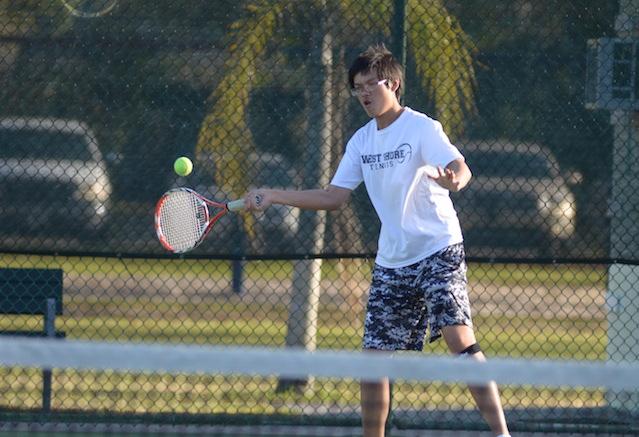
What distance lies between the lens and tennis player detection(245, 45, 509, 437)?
4148 millimetres

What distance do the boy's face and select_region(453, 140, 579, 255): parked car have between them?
4.42 feet

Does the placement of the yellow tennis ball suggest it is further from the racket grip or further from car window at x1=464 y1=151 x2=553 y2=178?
car window at x1=464 y1=151 x2=553 y2=178

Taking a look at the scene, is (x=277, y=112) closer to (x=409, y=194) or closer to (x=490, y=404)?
(x=409, y=194)

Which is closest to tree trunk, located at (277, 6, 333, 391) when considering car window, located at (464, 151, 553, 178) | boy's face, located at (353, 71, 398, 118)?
car window, located at (464, 151, 553, 178)

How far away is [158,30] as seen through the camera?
5.43 meters

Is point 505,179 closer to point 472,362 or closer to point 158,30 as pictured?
point 158,30

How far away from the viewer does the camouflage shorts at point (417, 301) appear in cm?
414

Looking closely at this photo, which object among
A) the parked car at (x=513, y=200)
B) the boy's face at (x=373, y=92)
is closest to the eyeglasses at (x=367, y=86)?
the boy's face at (x=373, y=92)

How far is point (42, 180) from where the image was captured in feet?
17.9

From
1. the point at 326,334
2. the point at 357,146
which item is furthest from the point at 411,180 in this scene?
the point at 326,334

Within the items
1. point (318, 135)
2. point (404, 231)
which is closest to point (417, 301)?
point (404, 231)

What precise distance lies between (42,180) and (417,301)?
1966 mm

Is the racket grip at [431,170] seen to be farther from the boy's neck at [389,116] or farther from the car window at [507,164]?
the car window at [507,164]

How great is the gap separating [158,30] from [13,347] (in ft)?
10.7
